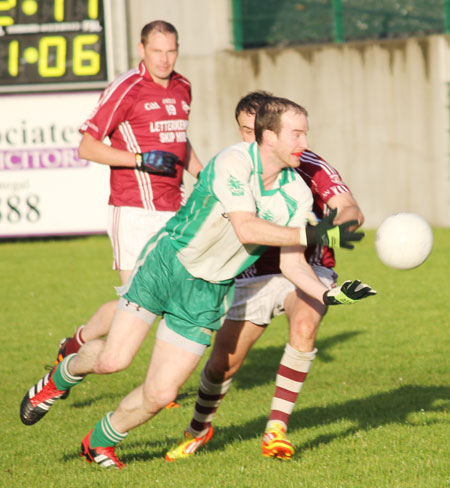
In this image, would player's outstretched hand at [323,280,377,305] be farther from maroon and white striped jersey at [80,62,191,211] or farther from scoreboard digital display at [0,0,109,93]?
scoreboard digital display at [0,0,109,93]

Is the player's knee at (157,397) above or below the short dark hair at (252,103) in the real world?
below

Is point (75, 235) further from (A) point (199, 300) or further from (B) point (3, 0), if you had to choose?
(A) point (199, 300)

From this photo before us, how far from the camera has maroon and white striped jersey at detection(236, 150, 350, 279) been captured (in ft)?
19.6

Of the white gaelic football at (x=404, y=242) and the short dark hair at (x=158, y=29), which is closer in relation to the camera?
the white gaelic football at (x=404, y=242)

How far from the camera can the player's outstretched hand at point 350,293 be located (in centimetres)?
498

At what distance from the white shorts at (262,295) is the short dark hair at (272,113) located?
1.22 metres

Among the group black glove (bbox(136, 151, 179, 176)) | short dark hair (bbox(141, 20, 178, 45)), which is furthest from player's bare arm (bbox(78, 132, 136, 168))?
short dark hair (bbox(141, 20, 178, 45))

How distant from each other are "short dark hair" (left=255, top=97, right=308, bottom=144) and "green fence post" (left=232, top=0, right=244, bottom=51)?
1429cm

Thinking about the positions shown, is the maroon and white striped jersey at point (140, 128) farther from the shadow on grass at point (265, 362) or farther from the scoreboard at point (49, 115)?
A: the scoreboard at point (49, 115)

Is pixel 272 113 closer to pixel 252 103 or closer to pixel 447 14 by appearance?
pixel 252 103

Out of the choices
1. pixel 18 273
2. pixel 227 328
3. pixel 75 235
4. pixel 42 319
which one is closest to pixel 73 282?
pixel 18 273

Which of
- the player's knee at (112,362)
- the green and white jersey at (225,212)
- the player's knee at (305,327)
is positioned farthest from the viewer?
the player's knee at (305,327)

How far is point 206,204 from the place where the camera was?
5.17 m

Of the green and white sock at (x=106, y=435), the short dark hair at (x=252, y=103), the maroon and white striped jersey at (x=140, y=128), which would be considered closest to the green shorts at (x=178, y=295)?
the green and white sock at (x=106, y=435)
